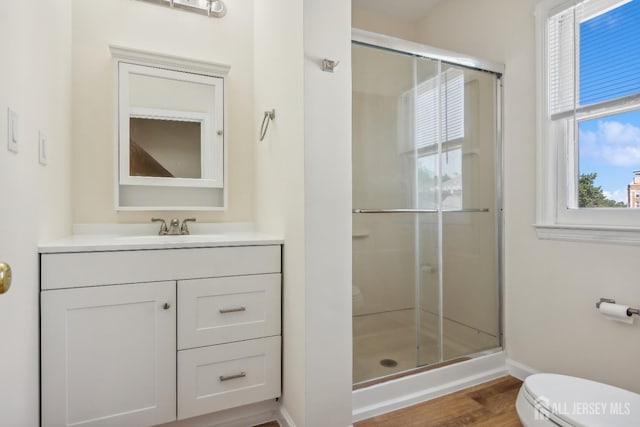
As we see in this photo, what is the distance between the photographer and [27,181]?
114cm

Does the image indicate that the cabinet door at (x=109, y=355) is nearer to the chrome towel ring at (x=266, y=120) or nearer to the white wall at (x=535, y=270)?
the chrome towel ring at (x=266, y=120)

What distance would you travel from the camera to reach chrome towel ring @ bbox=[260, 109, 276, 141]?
1710 mm

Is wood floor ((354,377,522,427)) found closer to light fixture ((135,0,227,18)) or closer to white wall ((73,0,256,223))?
white wall ((73,0,256,223))

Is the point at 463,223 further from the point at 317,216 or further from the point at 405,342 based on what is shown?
the point at 317,216

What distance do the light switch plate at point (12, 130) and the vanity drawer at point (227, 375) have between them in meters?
0.95

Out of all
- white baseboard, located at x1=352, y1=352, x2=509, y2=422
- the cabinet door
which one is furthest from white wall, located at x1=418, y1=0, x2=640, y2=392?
the cabinet door

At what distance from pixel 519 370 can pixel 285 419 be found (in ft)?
4.59

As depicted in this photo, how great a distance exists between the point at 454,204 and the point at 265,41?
1.47m

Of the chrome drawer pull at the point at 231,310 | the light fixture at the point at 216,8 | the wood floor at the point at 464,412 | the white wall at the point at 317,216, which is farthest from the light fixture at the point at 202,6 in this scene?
the wood floor at the point at 464,412

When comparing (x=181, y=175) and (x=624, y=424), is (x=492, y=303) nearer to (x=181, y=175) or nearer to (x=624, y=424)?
(x=624, y=424)

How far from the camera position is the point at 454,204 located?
2078mm

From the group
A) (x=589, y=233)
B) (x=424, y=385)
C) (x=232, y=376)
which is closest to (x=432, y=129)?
(x=589, y=233)

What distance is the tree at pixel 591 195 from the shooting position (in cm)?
162

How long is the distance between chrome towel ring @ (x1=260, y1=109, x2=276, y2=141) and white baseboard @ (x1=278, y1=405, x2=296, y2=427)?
1.39m
